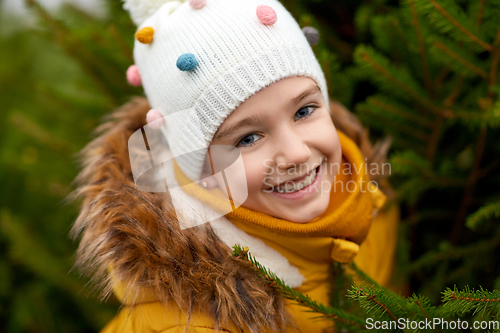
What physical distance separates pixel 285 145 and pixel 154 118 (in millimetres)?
515

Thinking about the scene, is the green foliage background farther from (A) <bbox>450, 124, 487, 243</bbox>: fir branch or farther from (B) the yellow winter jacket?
(B) the yellow winter jacket

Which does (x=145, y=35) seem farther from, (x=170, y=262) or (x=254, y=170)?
(x=170, y=262)

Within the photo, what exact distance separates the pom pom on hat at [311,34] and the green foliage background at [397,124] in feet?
0.26

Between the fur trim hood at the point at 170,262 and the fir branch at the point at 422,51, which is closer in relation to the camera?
the fur trim hood at the point at 170,262

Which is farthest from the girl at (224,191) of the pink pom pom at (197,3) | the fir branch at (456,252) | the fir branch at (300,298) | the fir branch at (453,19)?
the fir branch at (453,19)

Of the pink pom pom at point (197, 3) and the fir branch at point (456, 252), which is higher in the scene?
the pink pom pom at point (197, 3)

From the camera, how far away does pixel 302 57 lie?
4.16 ft

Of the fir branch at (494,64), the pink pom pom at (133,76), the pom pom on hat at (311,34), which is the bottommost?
the fir branch at (494,64)

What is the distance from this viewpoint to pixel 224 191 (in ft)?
4.19

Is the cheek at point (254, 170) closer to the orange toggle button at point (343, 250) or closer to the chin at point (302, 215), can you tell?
the chin at point (302, 215)

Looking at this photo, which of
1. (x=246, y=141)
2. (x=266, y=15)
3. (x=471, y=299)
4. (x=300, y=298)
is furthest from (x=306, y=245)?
(x=266, y=15)

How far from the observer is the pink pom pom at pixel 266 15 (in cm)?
120

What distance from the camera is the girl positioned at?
1.14 m

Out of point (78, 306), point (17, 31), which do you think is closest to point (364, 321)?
point (78, 306)
